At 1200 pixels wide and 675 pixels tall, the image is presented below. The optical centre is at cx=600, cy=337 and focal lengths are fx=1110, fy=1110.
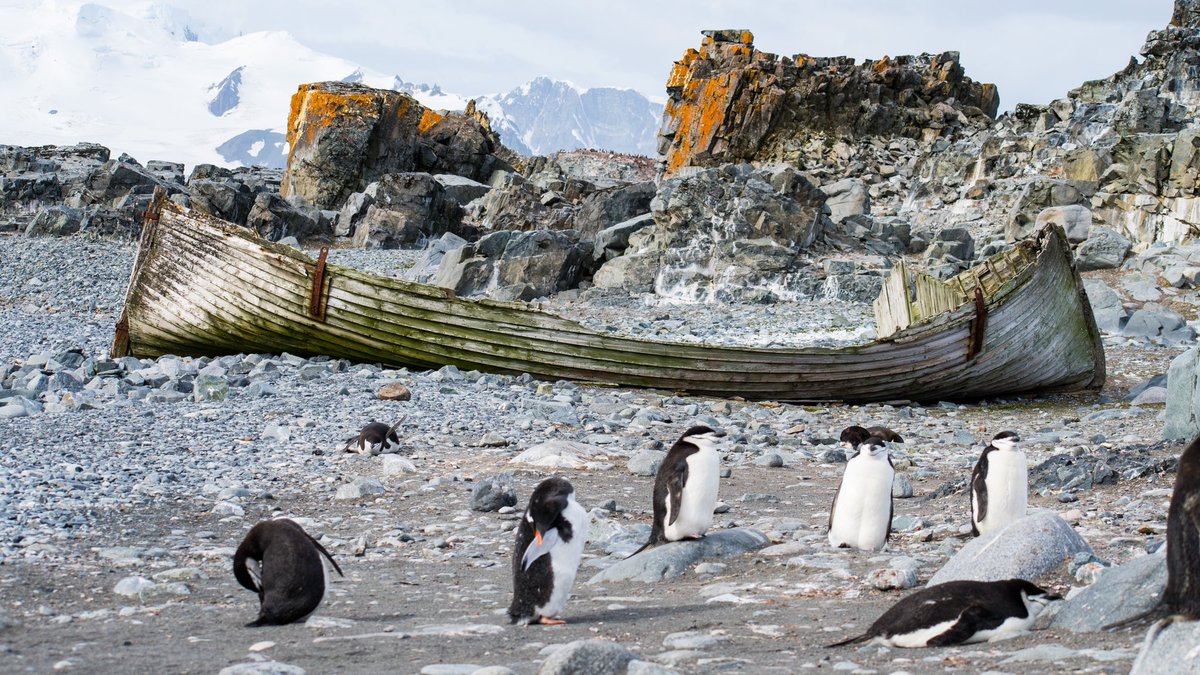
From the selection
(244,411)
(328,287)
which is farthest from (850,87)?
(244,411)

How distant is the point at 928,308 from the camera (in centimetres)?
1415

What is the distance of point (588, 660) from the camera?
3.13 meters

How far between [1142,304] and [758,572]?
14.9m

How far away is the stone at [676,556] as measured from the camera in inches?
193

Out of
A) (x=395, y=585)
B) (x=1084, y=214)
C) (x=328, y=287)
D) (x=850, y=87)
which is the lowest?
(x=395, y=585)

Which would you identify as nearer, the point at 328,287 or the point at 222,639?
the point at 222,639

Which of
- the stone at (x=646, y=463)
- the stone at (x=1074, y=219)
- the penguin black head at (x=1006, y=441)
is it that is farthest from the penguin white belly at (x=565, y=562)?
the stone at (x=1074, y=219)

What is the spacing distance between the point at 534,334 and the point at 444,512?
5.13 meters

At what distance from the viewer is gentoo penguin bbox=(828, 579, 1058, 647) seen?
3426 millimetres

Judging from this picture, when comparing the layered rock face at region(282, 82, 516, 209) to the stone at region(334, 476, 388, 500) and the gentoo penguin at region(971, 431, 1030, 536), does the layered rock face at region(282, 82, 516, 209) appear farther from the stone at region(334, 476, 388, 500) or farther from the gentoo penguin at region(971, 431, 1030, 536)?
the gentoo penguin at region(971, 431, 1030, 536)

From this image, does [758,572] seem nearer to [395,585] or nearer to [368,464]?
[395,585]

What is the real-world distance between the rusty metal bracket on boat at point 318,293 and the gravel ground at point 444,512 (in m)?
0.57

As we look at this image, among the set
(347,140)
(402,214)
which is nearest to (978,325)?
(402,214)

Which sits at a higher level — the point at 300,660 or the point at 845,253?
the point at 845,253
